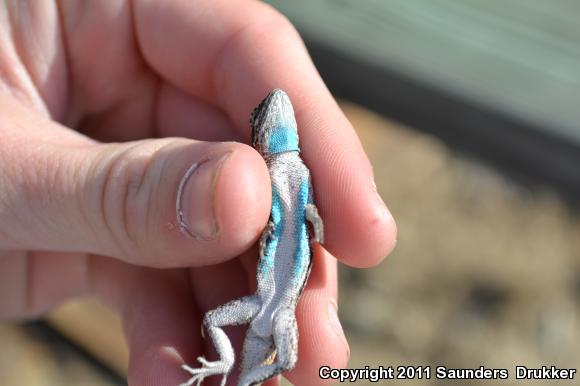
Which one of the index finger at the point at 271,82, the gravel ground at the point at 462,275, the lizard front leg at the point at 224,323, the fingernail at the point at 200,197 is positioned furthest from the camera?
the gravel ground at the point at 462,275

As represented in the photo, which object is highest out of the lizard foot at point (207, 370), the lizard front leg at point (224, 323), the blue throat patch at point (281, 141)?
the blue throat patch at point (281, 141)

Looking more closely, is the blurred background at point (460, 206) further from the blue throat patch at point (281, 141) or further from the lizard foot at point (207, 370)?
the blue throat patch at point (281, 141)

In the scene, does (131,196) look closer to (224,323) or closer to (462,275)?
(224,323)

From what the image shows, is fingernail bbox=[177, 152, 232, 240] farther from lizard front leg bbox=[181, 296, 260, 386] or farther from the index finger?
the index finger

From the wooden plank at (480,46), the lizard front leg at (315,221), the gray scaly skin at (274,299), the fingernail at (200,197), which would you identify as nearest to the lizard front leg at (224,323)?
the gray scaly skin at (274,299)

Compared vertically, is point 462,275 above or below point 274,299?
below

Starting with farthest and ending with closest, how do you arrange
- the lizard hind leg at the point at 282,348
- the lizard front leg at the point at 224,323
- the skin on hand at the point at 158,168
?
the lizard front leg at the point at 224,323 < the lizard hind leg at the point at 282,348 < the skin on hand at the point at 158,168

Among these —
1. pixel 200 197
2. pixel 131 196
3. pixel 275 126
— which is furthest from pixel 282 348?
pixel 275 126

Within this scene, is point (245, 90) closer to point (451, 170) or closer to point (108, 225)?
point (108, 225)
